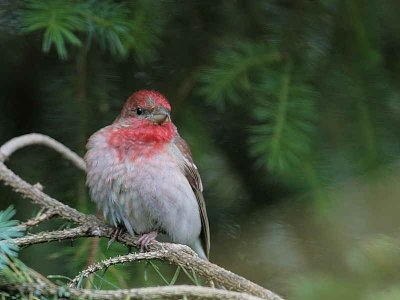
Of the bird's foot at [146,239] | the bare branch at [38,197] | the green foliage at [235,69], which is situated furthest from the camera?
the green foliage at [235,69]

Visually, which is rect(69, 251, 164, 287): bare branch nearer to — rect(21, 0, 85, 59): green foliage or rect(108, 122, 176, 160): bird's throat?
rect(21, 0, 85, 59): green foliage

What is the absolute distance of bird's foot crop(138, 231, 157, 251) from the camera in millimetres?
3256

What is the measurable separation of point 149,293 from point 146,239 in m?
1.51

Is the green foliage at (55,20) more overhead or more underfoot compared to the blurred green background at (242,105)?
more overhead

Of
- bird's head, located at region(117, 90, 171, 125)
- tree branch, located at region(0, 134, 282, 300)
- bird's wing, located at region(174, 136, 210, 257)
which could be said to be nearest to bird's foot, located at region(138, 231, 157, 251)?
tree branch, located at region(0, 134, 282, 300)

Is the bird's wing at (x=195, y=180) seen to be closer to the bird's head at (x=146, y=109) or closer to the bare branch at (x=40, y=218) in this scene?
the bird's head at (x=146, y=109)

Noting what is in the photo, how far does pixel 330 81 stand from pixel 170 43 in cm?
87

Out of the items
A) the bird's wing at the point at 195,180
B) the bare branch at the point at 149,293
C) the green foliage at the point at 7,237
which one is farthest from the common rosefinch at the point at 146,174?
the bare branch at the point at 149,293

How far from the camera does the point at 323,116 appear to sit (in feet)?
12.5

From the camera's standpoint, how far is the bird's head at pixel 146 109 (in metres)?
3.79

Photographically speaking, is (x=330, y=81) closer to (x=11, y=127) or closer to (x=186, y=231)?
(x=186, y=231)

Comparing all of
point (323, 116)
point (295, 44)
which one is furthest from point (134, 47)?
point (323, 116)

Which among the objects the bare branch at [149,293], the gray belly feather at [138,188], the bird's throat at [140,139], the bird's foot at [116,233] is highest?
the bare branch at [149,293]

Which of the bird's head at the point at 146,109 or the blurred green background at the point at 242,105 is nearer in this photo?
the blurred green background at the point at 242,105
